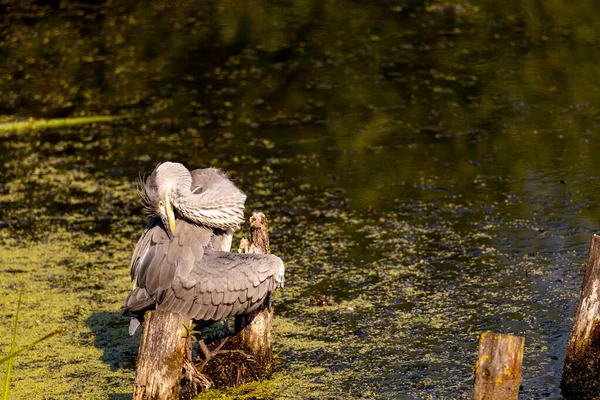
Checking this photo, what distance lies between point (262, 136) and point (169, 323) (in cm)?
643

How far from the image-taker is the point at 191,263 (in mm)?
5930

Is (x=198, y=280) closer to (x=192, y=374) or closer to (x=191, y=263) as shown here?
(x=191, y=263)

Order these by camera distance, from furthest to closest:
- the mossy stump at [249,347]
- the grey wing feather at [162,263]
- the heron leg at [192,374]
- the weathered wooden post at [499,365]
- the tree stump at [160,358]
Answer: the mossy stump at [249,347] → the grey wing feather at [162,263] → the heron leg at [192,374] → the tree stump at [160,358] → the weathered wooden post at [499,365]

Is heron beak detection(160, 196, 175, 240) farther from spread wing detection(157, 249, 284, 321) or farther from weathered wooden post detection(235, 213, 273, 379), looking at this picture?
weathered wooden post detection(235, 213, 273, 379)

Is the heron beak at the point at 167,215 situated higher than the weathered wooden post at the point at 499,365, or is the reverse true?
the weathered wooden post at the point at 499,365

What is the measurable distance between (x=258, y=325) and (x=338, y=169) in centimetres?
448

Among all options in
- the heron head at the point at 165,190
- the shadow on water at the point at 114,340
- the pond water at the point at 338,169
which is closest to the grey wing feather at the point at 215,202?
the heron head at the point at 165,190

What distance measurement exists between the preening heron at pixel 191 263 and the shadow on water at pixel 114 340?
2.57 ft

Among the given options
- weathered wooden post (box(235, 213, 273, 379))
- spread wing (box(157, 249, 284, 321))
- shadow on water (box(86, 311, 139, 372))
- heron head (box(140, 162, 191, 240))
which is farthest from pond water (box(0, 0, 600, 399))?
heron head (box(140, 162, 191, 240))

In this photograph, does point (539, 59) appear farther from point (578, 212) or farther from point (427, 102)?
point (578, 212)

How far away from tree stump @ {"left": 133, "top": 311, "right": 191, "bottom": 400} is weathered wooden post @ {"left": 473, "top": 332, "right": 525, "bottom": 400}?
174 cm

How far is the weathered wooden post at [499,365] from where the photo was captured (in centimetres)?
450

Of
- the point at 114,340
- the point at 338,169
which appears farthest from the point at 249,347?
the point at 338,169

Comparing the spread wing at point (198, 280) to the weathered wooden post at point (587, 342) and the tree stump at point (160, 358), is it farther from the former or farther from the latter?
the weathered wooden post at point (587, 342)
